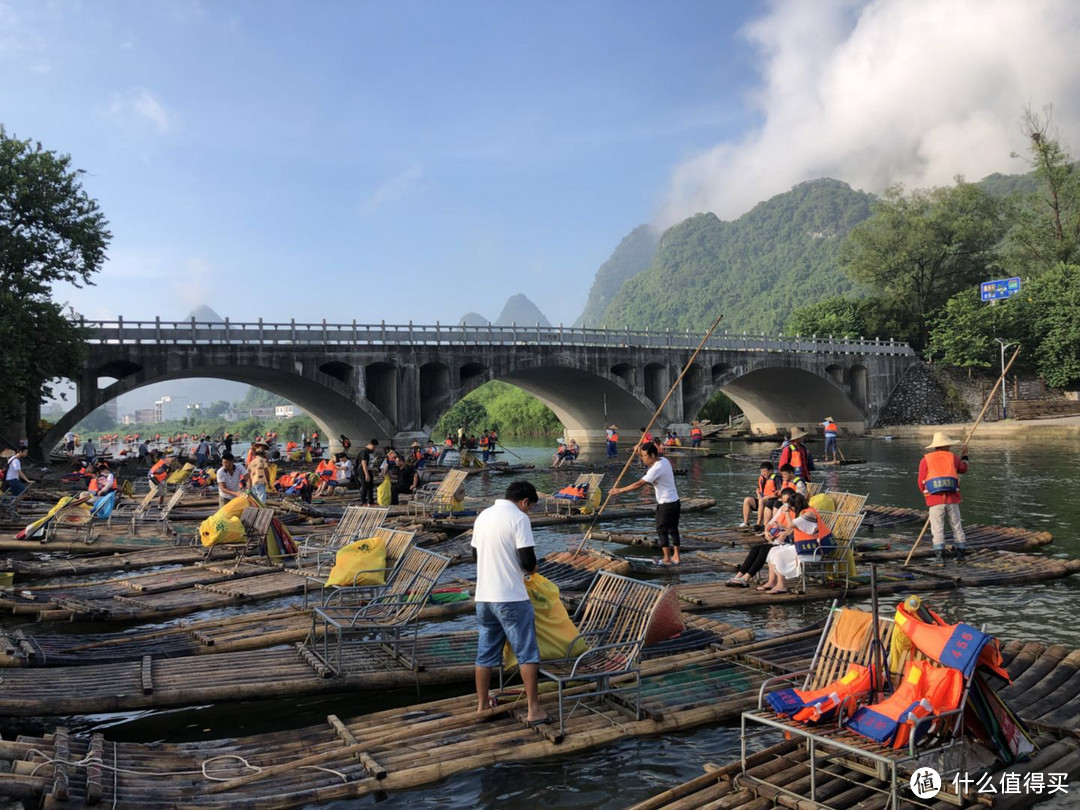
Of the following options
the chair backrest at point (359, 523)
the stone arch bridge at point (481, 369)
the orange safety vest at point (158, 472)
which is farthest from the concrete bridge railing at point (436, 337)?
the chair backrest at point (359, 523)

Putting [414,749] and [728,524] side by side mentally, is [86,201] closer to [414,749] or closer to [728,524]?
[728,524]

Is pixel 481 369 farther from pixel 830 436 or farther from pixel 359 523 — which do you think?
pixel 359 523

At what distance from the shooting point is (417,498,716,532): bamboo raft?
1931 centimetres

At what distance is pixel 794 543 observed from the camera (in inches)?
488

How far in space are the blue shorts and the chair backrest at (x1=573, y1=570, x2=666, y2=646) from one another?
3.32 ft

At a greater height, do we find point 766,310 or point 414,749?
point 766,310

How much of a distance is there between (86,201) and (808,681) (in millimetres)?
40409

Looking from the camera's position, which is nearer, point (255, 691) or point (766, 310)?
point (255, 691)

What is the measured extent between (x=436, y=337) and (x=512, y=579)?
45113mm

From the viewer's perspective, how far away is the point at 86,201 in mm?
38062

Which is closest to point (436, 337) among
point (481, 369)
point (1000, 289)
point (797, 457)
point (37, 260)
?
point (481, 369)

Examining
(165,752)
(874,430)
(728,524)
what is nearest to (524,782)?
(165,752)

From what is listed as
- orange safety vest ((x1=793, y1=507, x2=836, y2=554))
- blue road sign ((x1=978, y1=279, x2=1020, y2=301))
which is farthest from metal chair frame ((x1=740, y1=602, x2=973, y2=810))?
blue road sign ((x1=978, y1=279, x2=1020, y2=301))

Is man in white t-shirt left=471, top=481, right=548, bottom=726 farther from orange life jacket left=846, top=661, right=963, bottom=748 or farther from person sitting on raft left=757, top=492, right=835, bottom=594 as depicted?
person sitting on raft left=757, top=492, right=835, bottom=594
